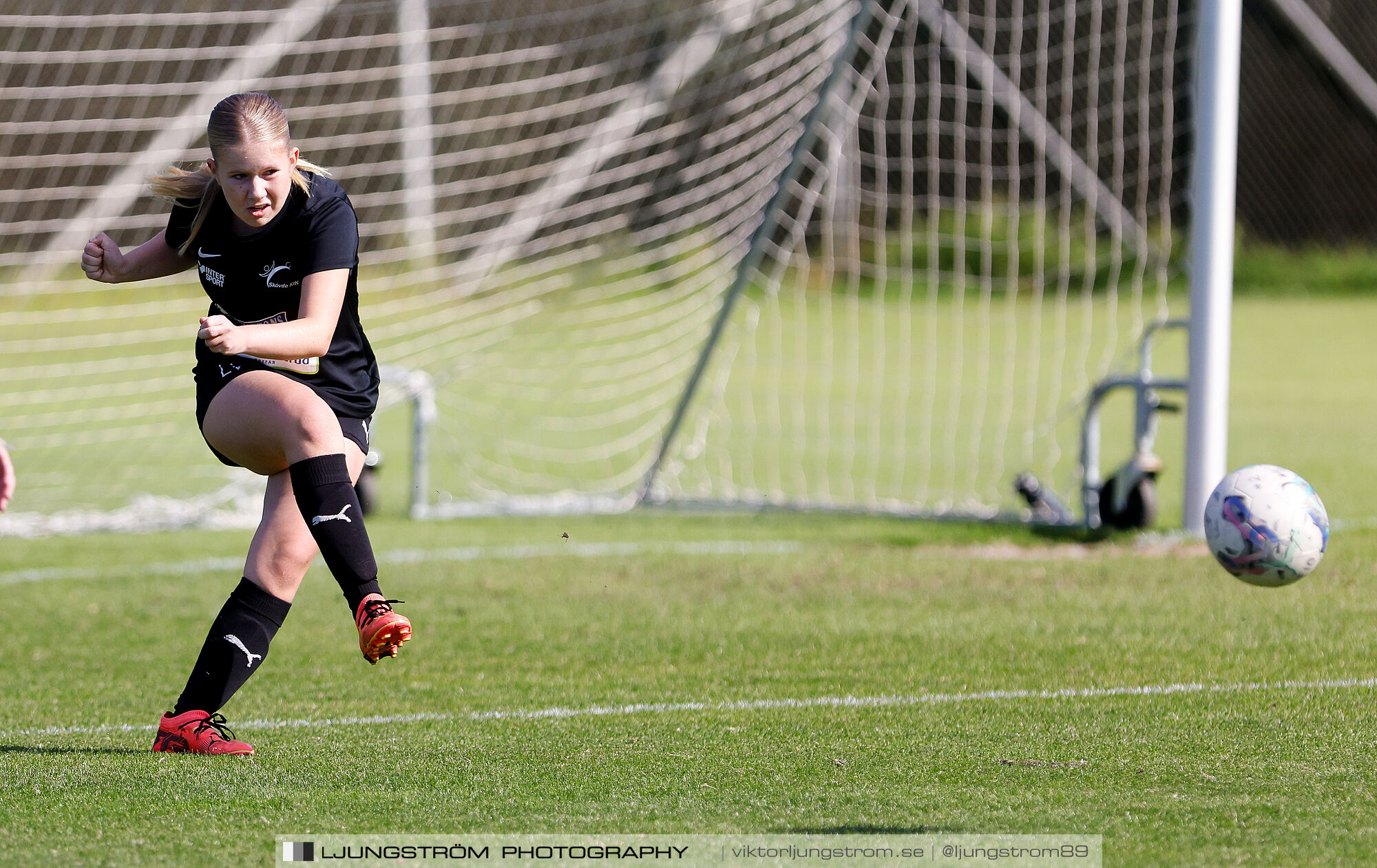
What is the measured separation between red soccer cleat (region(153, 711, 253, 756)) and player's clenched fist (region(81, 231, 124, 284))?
1116mm

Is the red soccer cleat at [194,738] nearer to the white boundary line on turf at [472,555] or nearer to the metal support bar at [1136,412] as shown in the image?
the white boundary line on turf at [472,555]

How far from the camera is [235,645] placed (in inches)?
151

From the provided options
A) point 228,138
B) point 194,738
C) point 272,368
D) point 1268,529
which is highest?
point 228,138

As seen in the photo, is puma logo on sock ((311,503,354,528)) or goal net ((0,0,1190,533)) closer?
puma logo on sock ((311,503,354,528))

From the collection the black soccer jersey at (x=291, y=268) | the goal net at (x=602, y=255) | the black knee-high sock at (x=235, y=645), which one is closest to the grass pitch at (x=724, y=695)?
the black knee-high sock at (x=235, y=645)

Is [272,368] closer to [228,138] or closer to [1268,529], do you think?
[228,138]

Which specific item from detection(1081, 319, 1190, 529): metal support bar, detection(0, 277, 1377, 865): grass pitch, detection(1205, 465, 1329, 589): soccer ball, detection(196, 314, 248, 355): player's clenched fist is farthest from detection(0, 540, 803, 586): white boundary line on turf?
detection(196, 314, 248, 355): player's clenched fist

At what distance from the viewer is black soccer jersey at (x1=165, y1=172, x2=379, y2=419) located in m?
3.70

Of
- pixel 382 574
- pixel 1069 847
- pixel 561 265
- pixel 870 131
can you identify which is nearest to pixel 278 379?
pixel 1069 847

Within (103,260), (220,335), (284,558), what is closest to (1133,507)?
(284,558)

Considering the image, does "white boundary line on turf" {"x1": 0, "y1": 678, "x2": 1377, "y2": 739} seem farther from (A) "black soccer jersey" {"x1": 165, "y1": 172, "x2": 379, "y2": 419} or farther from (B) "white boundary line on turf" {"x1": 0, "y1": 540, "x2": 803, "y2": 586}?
(B) "white boundary line on turf" {"x1": 0, "y1": 540, "x2": 803, "y2": 586}

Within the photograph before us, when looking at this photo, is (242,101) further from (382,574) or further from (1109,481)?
(1109,481)

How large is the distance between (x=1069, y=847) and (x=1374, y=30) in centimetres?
2747

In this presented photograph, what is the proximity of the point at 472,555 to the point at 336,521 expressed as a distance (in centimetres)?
402
